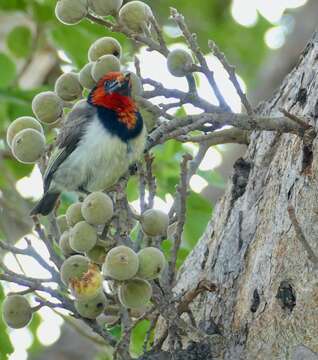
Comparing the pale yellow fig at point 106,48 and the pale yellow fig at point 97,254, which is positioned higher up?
the pale yellow fig at point 106,48

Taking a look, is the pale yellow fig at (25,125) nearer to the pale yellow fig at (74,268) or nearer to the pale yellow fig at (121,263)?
the pale yellow fig at (74,268)

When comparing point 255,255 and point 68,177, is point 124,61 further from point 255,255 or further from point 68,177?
point 255,255

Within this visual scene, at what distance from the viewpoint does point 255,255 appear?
120 inches

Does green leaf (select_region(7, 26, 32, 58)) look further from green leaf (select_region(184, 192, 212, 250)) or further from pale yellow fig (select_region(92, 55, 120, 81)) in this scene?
pale yellow fig (select_region(92, 55, 120, 81))

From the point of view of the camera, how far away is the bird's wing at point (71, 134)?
3562 mm

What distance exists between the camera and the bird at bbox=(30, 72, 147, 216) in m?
3.48

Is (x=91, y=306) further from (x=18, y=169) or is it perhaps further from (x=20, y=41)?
(x=20, y=41)

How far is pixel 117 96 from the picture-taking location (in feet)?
12.0

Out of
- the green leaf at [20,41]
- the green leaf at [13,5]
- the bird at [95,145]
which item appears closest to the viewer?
the bird at [95,145]

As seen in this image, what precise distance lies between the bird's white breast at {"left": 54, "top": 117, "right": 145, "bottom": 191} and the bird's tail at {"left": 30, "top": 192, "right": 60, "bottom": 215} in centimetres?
15

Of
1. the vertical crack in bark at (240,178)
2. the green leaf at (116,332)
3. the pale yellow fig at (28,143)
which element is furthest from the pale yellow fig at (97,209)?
the green leaf at (116,332)

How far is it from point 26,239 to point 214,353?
0.68 m

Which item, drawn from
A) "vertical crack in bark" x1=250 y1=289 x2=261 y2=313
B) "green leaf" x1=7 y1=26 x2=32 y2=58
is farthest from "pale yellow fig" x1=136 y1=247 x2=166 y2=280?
"green leaf" x1=7 y1=26 x2=32 y2=58

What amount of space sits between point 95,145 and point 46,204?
39 cm
